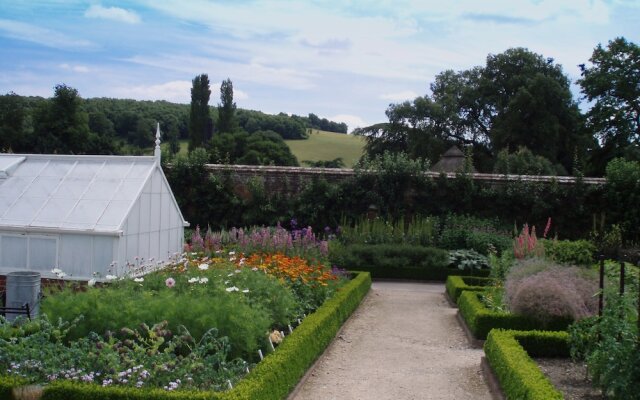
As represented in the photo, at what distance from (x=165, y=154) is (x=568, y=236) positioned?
12.6 meters

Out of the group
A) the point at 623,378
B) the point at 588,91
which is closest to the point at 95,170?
the point at 623,378

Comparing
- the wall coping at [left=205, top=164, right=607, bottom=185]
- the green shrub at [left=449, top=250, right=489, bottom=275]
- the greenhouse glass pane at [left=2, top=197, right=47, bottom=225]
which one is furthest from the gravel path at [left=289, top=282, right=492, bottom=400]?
the wall coping at [left=205, top=164, right=607, bottom=185]

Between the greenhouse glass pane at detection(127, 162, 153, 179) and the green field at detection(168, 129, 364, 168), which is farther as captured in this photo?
the green field at detection(168, 129, 364, 168)

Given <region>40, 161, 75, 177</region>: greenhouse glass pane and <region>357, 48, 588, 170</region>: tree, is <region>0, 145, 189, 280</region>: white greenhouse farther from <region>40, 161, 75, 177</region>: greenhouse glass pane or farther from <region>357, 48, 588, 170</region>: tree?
<region>357, 48, 588, 170</region>: tree

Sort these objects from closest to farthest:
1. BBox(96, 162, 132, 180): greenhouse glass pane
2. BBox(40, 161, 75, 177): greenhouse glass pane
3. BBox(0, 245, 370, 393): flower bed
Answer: BBox(0, 245, 370, 393): flower bed, BBox(96, 162, 132, 180): greenhouse glass pane, BBox(40, 161, 75, 177): greenhouse glass pane

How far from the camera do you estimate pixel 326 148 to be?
5347 centimetres

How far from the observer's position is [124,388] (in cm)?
479

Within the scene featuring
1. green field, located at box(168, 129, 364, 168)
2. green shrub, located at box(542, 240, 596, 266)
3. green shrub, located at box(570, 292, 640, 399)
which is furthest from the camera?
green field, located at box(168, 129, 364, 168)

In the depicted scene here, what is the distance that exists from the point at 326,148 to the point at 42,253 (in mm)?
43483

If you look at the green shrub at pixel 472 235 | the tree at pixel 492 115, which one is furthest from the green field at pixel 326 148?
the green shrub at pixel 472 235

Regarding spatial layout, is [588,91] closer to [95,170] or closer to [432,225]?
[432,225]

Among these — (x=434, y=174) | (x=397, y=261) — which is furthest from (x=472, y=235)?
(x=434, y=174)

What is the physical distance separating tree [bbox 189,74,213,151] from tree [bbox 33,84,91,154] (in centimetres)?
1340

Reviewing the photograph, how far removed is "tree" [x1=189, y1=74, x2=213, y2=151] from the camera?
44406 millimetres
